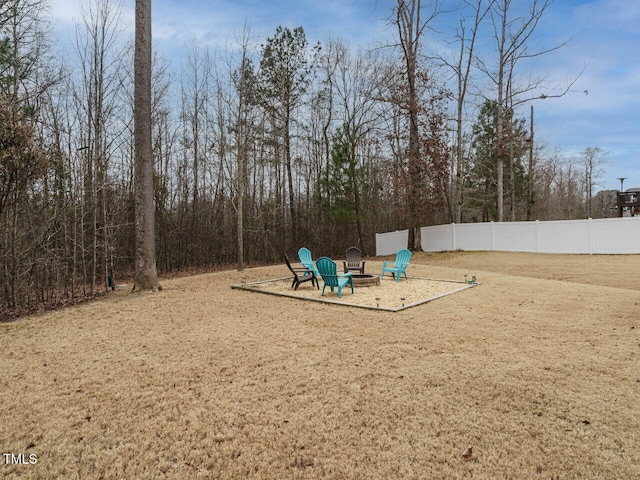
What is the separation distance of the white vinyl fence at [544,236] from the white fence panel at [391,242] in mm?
1185

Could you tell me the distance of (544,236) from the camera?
15.5 metres

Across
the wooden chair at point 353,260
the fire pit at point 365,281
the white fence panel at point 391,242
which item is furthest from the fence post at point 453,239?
the fire pit at point 365,281

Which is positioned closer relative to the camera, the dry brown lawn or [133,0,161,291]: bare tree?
the dry brown lawn

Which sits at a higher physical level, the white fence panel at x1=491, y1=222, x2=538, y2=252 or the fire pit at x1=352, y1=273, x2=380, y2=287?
the white fence panel at x1=491, y1=222, x2=538, y2=252

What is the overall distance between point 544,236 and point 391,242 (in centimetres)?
762

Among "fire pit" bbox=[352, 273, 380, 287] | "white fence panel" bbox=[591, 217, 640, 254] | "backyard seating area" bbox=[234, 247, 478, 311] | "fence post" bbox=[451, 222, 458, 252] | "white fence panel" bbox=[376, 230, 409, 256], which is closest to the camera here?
"backyard seating area" bbox=[234, 247, 478, 311]

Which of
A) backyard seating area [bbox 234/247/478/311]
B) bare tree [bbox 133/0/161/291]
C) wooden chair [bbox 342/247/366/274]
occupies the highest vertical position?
bare tree [bbox 133/0/161/291]

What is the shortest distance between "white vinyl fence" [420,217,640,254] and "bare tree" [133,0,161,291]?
14.6 meters

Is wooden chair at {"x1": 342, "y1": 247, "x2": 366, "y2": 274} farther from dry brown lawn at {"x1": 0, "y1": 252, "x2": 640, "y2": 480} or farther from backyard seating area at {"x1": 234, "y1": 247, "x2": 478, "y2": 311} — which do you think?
dry brown lawn at {"x1": 0, "y1": 252, "x2": 640, "y2": 480}

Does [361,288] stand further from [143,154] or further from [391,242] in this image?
[391,242]

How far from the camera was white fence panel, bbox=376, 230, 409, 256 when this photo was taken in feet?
66.6

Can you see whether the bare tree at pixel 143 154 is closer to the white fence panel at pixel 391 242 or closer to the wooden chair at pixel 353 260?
the wooden chair at pixel 353 260

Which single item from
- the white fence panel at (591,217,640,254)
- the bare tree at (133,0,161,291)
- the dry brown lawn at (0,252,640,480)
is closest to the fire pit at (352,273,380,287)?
the dry brown lawn at (0,252,640,480)

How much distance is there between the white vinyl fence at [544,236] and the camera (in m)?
13.9
